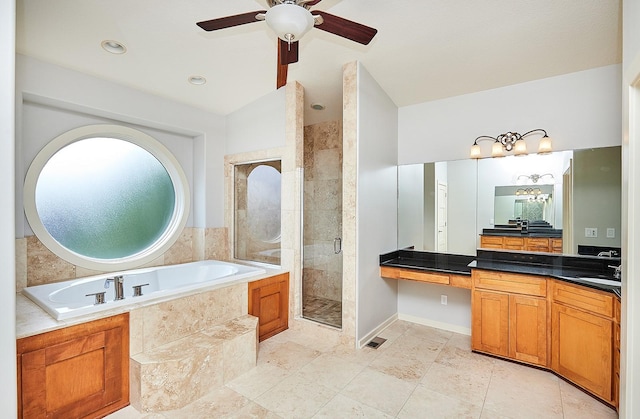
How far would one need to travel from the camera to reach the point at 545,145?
284cm

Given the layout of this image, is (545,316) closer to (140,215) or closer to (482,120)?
(482,120)

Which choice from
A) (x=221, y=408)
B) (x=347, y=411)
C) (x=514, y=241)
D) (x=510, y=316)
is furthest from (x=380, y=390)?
(x=514, y=241)

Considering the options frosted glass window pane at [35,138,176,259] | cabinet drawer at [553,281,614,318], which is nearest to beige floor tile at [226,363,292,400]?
frosted glass window pane at [35,138,176,259]

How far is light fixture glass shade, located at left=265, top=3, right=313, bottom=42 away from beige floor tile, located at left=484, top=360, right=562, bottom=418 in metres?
2.69

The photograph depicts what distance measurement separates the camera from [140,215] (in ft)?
12.1

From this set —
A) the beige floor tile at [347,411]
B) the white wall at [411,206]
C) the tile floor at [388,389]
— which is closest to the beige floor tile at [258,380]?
the tile floor at [388,389]

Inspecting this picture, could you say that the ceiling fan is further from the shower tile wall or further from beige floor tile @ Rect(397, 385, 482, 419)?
beige floor tile @ Rect(397, 385, 482, 419)

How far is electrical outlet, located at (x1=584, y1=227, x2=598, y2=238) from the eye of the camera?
2664mm

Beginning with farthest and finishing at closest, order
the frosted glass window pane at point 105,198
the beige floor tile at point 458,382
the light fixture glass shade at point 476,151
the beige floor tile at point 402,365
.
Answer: the light fixture glass shade at point 476,151 → the frosted glass window pane at point 105,198 → the beige floor tile at point 402,365 → the beige floor tile at point 458,382

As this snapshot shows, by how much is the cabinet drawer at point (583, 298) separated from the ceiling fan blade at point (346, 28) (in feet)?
7.69

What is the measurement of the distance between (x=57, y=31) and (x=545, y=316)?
4.52 meters

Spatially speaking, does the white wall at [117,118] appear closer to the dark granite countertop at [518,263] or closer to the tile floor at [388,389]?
the tile floor at [388,389]

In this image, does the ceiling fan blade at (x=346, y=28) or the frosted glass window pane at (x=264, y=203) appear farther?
the frosted glass window pane at (x=264, y=203)

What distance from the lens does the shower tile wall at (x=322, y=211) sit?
3617 mm
